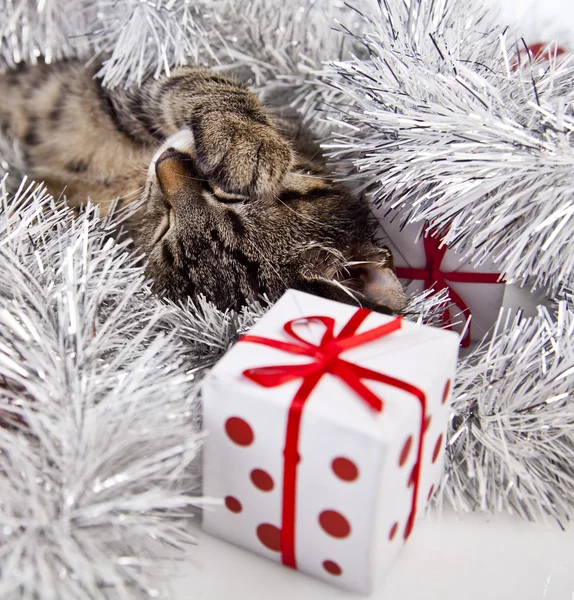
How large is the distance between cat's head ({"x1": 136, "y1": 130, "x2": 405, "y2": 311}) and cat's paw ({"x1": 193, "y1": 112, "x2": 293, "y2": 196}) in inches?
0.7

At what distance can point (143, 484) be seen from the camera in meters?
0.55

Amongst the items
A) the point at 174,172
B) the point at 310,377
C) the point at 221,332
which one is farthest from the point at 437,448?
the point at 174,172

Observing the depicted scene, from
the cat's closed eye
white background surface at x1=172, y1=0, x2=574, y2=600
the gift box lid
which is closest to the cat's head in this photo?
the cat's closed eye

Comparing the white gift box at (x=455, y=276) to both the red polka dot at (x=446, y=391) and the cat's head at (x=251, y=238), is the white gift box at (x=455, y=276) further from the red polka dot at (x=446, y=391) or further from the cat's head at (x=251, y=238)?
the red polka dot at (x=446, y=391)

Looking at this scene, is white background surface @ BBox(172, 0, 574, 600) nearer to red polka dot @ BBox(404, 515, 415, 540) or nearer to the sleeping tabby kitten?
red polka dot @ BBox(404, 515, 415, 540)

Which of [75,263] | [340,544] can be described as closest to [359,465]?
[340,544]

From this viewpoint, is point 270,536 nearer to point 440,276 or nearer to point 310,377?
point 310,377

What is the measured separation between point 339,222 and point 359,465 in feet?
1.70

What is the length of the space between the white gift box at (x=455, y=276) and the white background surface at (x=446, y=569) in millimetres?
287

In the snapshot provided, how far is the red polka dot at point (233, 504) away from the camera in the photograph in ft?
1.99

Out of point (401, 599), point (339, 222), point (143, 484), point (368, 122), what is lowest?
point (401, 599)

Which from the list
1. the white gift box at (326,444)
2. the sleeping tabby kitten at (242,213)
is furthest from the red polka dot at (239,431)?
the sleeping tabby kitten at (242,213)

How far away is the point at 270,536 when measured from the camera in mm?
608

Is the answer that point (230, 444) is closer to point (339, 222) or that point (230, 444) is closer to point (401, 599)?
point (401, 599)
